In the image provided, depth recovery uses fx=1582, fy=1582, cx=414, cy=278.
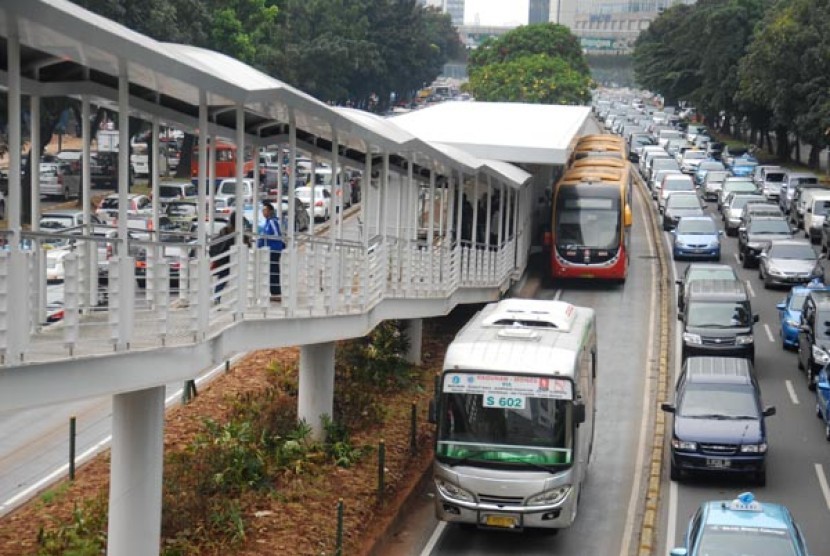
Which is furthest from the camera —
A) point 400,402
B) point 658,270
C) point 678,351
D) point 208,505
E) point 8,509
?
point 658,270

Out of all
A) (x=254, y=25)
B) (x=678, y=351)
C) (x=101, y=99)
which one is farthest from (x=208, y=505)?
Answer: (x=254, y=25)

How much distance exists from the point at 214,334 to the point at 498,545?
5966mm

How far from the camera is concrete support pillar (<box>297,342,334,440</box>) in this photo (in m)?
22.2

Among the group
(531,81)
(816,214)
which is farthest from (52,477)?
(531,81)

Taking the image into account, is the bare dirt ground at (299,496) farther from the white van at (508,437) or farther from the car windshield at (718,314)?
the car windshield at (718,314)

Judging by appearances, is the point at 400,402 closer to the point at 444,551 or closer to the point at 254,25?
the point at 444,551

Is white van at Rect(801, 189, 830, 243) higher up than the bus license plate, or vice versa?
white van at Rect(801, 189, 830, 243)

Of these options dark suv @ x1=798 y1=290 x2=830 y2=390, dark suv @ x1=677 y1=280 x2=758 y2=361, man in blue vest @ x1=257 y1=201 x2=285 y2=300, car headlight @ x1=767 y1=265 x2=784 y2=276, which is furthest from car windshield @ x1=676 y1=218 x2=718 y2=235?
man in blue vest @ x1=257 y1=201 x2=285 y2=300

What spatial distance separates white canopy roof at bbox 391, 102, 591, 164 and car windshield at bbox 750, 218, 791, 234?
546 centimetres

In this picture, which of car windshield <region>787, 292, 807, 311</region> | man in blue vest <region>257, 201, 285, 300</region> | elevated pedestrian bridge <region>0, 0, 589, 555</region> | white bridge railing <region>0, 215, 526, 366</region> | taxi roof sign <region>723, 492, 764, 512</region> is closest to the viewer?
elevated pedestrian bridge <region>0, 0, 589, 555</region>

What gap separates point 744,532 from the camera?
16.6 m

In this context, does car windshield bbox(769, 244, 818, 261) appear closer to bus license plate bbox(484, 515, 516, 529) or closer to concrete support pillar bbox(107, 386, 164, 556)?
bus license plate bbox(484, 515, 516, 529)

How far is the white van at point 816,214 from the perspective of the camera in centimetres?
4772

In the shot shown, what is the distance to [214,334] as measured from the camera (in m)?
15.4
